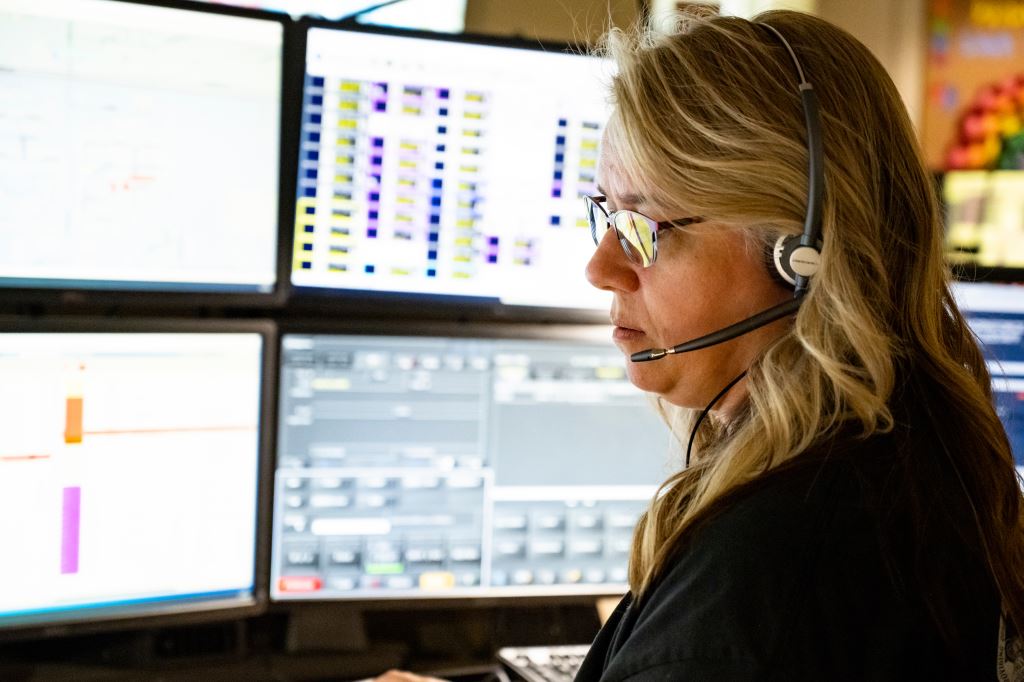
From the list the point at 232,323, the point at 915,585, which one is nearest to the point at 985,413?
the point at 915,585

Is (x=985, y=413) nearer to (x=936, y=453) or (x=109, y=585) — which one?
(x=936, y=453)

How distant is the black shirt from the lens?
69 centimetres

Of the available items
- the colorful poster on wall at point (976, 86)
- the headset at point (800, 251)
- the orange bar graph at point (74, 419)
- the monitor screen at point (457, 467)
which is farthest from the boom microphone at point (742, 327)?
the colorful poster on wall at point (976, 86)

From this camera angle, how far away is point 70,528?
1.19 meters


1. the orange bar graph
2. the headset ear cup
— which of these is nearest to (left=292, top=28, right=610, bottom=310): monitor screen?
the orange bar graph

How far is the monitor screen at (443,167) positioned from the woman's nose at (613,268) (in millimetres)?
410

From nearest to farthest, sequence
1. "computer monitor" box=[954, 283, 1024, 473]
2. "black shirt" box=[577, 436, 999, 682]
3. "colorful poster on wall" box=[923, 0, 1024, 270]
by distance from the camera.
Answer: "black shirt" box=[577, 436, 999, 682]
"computer monitor" box=[954, 283, 1024, 473]
"colorful poster on wall" box=[923, 0, 1024, 270]

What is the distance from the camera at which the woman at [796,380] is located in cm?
71

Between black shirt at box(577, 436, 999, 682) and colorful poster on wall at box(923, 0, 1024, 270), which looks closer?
black shirt at box(577, 436, 999, 682)

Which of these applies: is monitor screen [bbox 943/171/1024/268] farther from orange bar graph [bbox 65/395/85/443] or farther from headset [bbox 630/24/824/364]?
orange bar graph [bbox 65/395/85/443]

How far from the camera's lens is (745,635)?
2.24 ft

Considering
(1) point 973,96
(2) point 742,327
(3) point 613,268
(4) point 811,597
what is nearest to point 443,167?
(3) point 613,268

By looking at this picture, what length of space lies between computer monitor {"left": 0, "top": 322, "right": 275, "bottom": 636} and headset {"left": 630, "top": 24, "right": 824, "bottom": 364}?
0.60 meters

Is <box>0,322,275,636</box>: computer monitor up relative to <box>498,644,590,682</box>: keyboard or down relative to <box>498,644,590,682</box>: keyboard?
up
